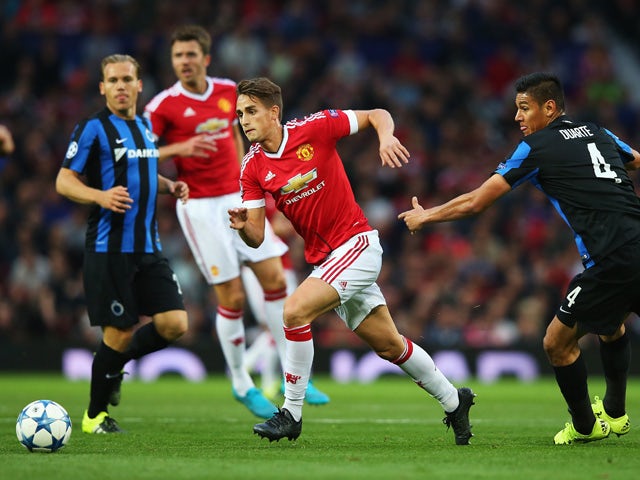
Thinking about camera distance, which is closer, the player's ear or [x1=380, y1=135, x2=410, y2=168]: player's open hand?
[x1=380, y1=135, x2=410, y2=168]: player's open hand

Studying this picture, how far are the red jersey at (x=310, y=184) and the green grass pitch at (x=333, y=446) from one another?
4.71ft

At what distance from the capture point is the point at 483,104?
795 inches

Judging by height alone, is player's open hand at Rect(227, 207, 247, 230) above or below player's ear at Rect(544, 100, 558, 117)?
below

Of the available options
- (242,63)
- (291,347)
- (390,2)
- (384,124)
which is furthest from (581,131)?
(390,2)

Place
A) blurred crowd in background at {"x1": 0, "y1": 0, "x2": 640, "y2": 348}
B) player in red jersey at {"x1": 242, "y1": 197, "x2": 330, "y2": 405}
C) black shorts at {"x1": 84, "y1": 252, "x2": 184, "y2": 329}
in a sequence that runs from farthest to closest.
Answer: blurred crowd in background at {"x1": 0, "y1": 0, "x2": 640, "y2": 348} < player in red jersey at {"x1": 242, "y1": 197, "x2": 330, "y2": 405} < black shorts at {"x1": 84, "y1": 252, "x2": 184, "y2": 329}

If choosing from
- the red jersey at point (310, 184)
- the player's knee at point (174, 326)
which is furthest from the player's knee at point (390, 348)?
the player's knee at point (174, 326)

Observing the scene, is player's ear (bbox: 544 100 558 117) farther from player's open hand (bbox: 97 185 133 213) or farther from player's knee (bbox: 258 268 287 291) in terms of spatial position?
player's knee (bbox: 258 268 287 291)

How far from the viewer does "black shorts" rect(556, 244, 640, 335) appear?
6.76m

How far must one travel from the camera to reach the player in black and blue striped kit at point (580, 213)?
6.79 meters

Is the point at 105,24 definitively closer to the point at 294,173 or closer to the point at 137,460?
the point at 294,173

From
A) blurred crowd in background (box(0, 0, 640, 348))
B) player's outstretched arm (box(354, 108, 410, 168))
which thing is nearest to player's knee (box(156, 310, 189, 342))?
player's outstretched arm (box(354, 108, 410, 168))

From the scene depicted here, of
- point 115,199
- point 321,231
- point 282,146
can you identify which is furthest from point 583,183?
point 115,199

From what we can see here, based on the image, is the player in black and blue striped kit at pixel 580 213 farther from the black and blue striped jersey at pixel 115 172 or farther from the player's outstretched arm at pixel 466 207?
the black and blue striped jersey at pixel 115 172

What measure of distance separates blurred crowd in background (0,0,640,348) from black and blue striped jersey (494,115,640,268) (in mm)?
8819
